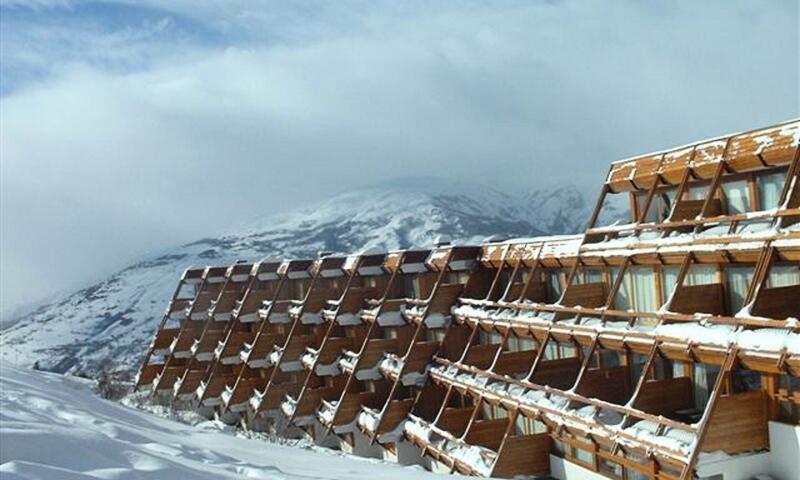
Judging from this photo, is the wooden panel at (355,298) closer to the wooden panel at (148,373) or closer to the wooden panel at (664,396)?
the wooden panel at (664,396)

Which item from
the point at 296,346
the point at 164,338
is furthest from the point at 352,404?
the point at 164,338

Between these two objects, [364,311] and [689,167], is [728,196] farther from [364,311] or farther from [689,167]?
[364,311]

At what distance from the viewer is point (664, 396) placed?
23.6m

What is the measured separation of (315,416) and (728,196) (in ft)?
94.4

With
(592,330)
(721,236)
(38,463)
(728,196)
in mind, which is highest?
(728,196)

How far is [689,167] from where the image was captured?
83.4ft

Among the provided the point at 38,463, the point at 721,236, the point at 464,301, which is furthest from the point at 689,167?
the point at 38,463

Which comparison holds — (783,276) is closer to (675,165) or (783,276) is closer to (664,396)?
(664,396)

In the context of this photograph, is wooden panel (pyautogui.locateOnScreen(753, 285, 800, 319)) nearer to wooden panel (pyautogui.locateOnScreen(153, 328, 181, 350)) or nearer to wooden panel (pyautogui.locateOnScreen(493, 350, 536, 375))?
wooden panel (pyautogui.locateOnScreen(493, 350, 536, 375))

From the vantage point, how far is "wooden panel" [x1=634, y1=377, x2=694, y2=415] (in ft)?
76.8

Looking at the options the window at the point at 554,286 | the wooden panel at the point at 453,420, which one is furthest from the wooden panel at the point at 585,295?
the wooden panel at the point at 453,420

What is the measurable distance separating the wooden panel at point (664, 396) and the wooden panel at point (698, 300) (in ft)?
7.99

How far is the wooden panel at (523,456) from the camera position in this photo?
27484 millimetres

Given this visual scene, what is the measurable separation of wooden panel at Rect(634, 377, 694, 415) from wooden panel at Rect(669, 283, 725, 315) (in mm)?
2435
